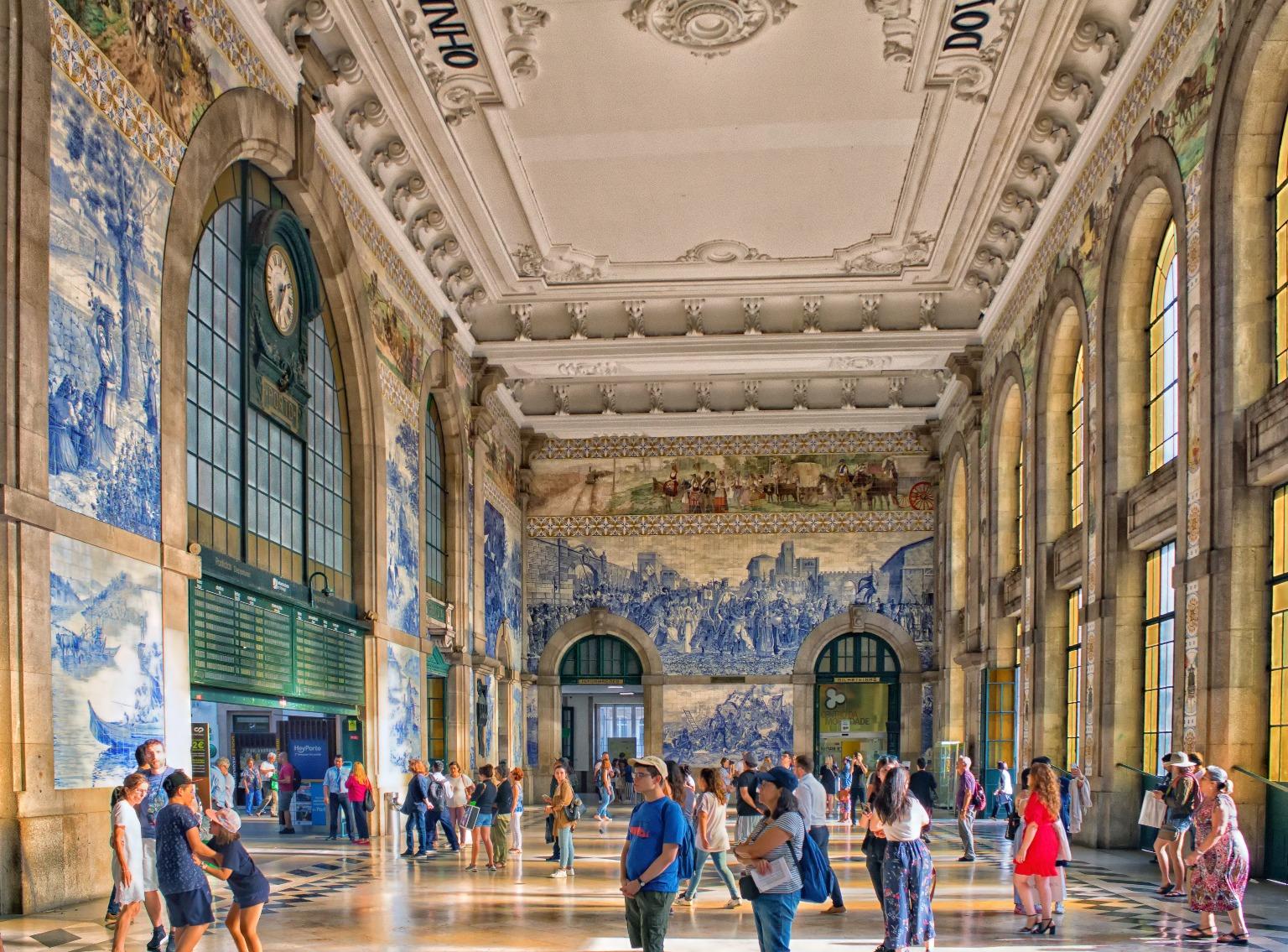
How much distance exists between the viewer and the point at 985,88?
1767 centimetres

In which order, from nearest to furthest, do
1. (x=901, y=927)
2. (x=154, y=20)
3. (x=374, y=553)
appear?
(x=901, y=927) < (x=154, y=20) < (x=374, y=553)

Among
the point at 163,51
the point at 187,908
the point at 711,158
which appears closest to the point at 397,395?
the point at 711,158

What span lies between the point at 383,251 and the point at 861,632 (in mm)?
17022

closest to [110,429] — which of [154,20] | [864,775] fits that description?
[154,20]

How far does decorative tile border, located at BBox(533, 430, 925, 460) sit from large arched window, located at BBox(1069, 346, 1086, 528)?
1210 cm

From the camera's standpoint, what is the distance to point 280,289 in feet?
54.4

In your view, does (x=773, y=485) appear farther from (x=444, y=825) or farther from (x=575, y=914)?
(x=575, y=914)

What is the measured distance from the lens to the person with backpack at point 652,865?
6875mm

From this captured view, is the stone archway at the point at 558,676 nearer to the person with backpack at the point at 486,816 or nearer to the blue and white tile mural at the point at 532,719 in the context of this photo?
the blue and white tile mural at the point at 532,719

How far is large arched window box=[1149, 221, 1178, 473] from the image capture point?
53.0ft

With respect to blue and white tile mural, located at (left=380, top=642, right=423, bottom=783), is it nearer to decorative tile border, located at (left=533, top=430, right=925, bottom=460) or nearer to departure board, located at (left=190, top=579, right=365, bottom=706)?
departure board, located at (left=190, top=579, right=365, bottom=706)

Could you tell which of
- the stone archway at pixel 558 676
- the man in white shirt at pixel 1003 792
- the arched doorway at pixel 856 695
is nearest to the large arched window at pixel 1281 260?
the man in white shirt at pixel 1003 792

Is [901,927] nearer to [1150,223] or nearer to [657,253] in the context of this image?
[1150,223]

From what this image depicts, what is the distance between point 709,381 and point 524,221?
992cm
